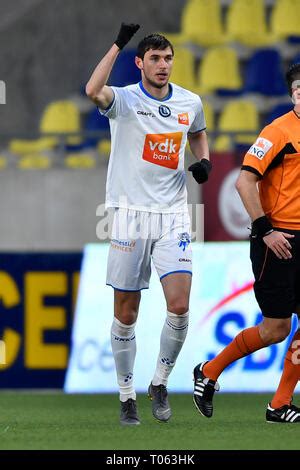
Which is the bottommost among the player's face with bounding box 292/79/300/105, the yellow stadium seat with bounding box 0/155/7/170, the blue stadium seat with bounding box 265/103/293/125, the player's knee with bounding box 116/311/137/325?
the yellow stadium seat with bounding box 0/155/7/170

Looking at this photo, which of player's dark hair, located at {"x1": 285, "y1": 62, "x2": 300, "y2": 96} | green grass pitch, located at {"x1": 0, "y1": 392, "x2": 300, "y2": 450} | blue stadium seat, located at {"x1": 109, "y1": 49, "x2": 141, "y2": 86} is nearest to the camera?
green grass pitch, located at {"x1": 0, "y1": 392, "x2": 300, "y2": 450}

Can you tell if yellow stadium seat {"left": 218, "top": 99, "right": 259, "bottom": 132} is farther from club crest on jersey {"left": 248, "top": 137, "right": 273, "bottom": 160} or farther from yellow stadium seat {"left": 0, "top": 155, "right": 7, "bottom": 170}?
club crest on jersey {"left": 248, "top": 137, "right": 273, "bottom": 160}

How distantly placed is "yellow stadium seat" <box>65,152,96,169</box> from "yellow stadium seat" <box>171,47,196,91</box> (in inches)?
67.5

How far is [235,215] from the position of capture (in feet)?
36.6

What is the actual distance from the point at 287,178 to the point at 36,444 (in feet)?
6.12

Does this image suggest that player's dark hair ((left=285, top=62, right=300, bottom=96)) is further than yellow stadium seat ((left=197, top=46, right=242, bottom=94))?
No

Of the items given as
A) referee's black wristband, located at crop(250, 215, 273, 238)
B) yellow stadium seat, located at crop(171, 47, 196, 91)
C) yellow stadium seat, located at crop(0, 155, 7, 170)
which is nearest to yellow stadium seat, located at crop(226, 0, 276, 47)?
yellow stadium seat, located at crop(171, 47, 196, 91)

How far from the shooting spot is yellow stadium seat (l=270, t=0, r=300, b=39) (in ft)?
45.7

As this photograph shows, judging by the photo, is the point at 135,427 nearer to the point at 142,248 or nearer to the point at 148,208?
the point at 142,248

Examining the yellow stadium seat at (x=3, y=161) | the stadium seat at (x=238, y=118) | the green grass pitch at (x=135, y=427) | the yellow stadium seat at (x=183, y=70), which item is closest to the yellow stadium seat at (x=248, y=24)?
the yellow stadium seat at (x=183, y=70)

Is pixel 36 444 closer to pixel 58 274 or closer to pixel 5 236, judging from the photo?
pixel 58 274

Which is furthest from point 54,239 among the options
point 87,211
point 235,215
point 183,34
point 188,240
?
point 188,240

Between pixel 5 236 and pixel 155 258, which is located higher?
pixel 155 258

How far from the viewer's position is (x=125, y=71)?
13.7m
